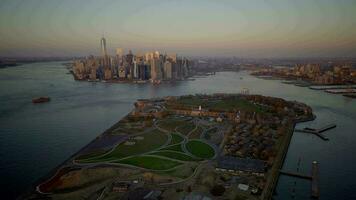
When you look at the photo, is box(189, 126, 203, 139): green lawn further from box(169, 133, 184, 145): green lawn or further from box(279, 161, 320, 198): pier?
box(279, 161, 320, 198): pier

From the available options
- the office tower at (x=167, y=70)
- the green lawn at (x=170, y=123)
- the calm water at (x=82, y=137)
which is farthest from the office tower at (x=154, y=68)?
the green lawn at (x=170, y=123)

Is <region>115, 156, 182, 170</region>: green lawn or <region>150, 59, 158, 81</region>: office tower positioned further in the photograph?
<region>150, 59, 158, 81</region>: office tower

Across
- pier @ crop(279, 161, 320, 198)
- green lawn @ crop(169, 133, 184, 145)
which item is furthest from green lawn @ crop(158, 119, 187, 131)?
pier @ crop(279, 161, 320, 198)

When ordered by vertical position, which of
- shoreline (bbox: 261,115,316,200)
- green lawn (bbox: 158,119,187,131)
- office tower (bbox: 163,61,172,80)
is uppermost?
office tower (bbox: 163,61,172,80)

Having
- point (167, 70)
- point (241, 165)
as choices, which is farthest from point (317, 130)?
point (167, 70)

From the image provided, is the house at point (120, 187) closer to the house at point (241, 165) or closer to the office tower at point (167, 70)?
the house at point (241, 165)

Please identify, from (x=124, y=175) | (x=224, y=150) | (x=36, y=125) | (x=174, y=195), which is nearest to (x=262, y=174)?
(x=224, y=150)

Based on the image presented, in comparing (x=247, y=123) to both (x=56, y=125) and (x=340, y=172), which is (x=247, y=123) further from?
(x=56, y=125)
